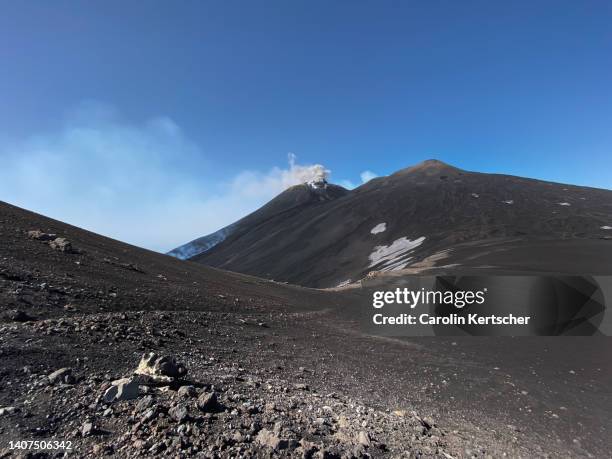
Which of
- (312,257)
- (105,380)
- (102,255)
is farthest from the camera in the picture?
(312,257)

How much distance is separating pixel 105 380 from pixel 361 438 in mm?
4247

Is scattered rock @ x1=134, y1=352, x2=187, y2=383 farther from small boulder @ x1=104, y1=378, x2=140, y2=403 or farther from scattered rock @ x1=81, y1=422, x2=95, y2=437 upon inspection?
scattered rock @ x1=81, y1=422, x2=95, y2=437

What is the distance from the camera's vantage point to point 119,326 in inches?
365

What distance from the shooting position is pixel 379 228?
7625 cm

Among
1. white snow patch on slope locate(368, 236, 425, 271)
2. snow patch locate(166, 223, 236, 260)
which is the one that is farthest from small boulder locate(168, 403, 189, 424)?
snow patch locate(166, 223, 236, 260)

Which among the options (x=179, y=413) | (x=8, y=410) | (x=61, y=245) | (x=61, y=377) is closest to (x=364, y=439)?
(x=179, y=413)

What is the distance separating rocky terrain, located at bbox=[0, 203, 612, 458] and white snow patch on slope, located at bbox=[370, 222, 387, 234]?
56557 millimetres

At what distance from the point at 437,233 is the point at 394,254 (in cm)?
828

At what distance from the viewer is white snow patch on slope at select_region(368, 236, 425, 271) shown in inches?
1920

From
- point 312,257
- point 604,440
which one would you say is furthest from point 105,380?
point 312,257

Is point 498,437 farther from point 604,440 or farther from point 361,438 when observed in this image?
point 361,438

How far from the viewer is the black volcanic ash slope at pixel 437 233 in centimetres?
3841

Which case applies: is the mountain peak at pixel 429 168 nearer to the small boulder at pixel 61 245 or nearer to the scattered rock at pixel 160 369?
the small boulder at pixel 61 245

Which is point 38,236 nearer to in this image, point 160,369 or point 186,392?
point 160,369
